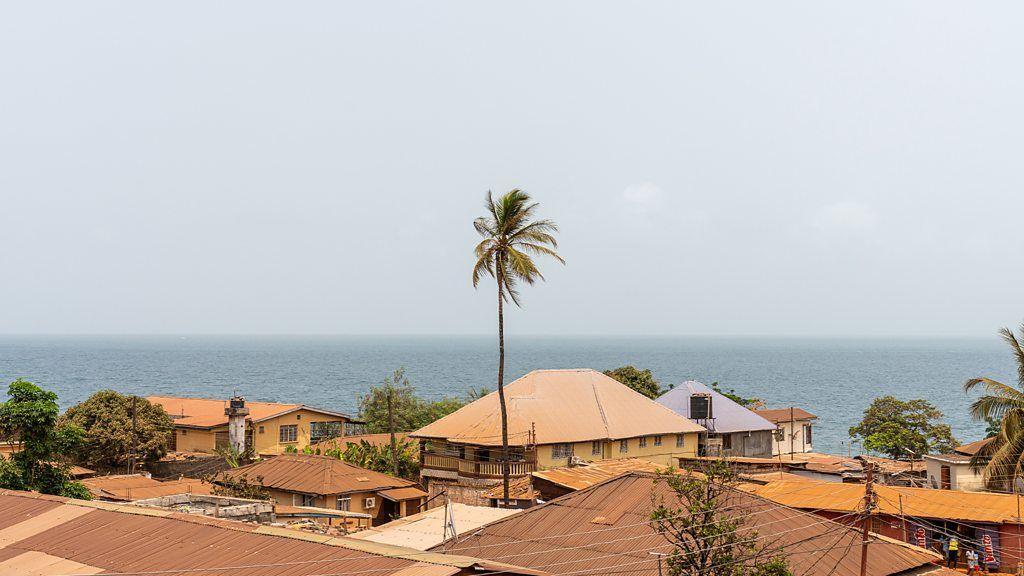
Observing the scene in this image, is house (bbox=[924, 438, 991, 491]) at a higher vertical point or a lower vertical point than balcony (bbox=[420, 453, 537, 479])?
higher

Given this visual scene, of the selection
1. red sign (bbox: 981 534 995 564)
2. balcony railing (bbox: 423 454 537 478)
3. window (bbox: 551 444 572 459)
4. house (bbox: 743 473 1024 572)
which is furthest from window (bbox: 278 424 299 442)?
red sign (bbox: 981 534 995 564)

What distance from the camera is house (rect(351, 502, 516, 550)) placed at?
2469 cm

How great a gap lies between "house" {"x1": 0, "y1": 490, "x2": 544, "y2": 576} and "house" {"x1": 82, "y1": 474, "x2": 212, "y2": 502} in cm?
2276

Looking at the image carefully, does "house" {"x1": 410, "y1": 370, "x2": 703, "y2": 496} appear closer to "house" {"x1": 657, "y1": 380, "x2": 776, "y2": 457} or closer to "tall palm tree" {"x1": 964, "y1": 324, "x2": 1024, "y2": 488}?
"house" {"x1": 657, "y1": 380, "x2": 776, "y2": 457}

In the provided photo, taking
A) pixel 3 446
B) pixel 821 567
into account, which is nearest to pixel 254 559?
pixel 821 567

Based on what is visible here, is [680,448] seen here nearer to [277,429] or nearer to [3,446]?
[277,429]

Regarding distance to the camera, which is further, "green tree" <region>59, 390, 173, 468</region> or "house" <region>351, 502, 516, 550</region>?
"green tree" <region>59, 390, 173, 468</region>

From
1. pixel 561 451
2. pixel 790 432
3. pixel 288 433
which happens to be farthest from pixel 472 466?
pixel 790 432

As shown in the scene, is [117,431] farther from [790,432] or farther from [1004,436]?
[790,432]

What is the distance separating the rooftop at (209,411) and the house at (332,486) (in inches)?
827

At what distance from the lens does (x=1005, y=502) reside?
Answer: 101 feet

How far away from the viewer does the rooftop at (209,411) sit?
6203 cm

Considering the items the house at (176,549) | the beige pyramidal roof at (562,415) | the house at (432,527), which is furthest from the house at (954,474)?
the house at (176,549)

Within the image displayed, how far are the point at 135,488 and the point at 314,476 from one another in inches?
384
